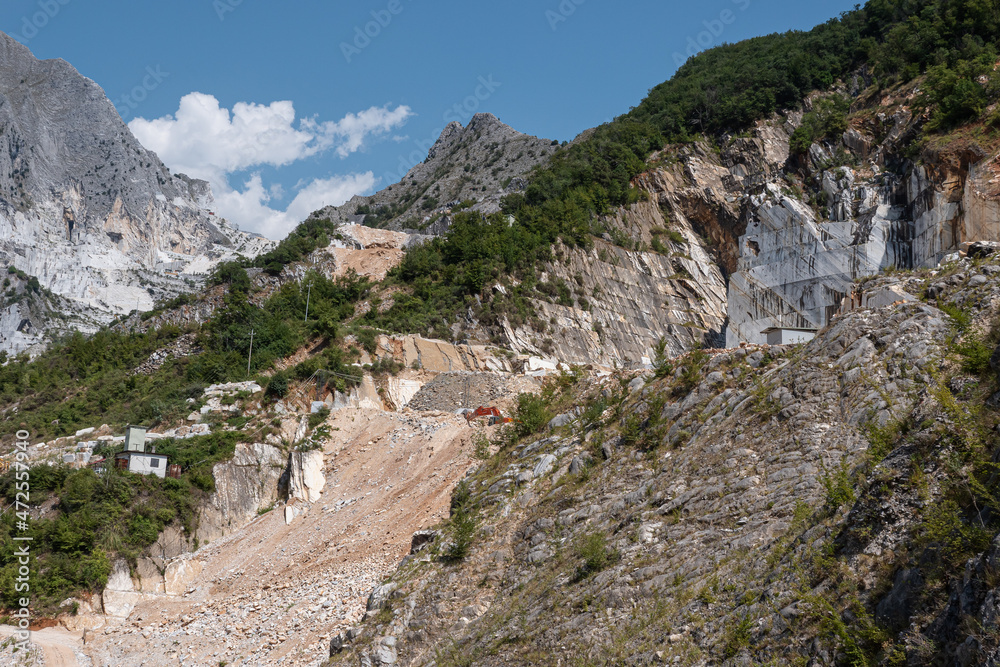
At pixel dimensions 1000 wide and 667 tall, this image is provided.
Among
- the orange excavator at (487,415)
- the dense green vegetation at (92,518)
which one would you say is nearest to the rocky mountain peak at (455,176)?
the orange excavator at (487,415)

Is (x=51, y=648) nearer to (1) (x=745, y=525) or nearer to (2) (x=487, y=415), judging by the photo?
(2) (x=487, y=415)

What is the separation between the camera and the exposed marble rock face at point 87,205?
101 metres

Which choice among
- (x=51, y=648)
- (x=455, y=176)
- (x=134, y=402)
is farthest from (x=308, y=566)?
(x=455, y=176)

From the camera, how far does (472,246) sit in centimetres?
3919

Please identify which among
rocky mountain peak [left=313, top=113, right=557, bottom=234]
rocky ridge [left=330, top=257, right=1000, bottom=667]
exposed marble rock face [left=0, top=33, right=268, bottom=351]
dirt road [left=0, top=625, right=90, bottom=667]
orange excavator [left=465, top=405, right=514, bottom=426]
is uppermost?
exposed marble rock face [left=0, top=33, right=268, bottom=351]

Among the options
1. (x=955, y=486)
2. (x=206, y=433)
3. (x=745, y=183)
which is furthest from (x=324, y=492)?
(x=745, y=183)

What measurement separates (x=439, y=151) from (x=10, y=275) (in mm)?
51838

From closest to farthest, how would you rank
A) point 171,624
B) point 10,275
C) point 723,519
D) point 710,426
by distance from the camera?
point 723,519 → point 710,426 → point 171,624 → point 10,275

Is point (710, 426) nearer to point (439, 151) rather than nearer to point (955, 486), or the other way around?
point (955, 486)

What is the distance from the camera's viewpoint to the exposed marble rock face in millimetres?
101438

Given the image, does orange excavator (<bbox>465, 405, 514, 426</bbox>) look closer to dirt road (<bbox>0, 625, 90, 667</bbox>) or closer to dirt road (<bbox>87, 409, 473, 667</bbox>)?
dirt road (<bbox>87, 409, 473, 667</bbox>)

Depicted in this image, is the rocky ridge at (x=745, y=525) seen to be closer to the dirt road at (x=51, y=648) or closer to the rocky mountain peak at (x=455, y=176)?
the dirt road at (x=51, y=648)

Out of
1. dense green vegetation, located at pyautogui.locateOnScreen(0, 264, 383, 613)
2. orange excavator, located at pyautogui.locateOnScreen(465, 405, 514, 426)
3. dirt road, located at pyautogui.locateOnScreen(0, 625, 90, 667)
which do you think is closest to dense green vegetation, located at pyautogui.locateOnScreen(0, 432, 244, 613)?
dense green vegetation, located at pyautogui.locateOnScreen(0, 264, 383, 613)

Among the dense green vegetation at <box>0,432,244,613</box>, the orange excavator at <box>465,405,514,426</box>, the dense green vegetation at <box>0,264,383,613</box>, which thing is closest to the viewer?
the dense green vegetation at <box>0,432,244,613</box>
